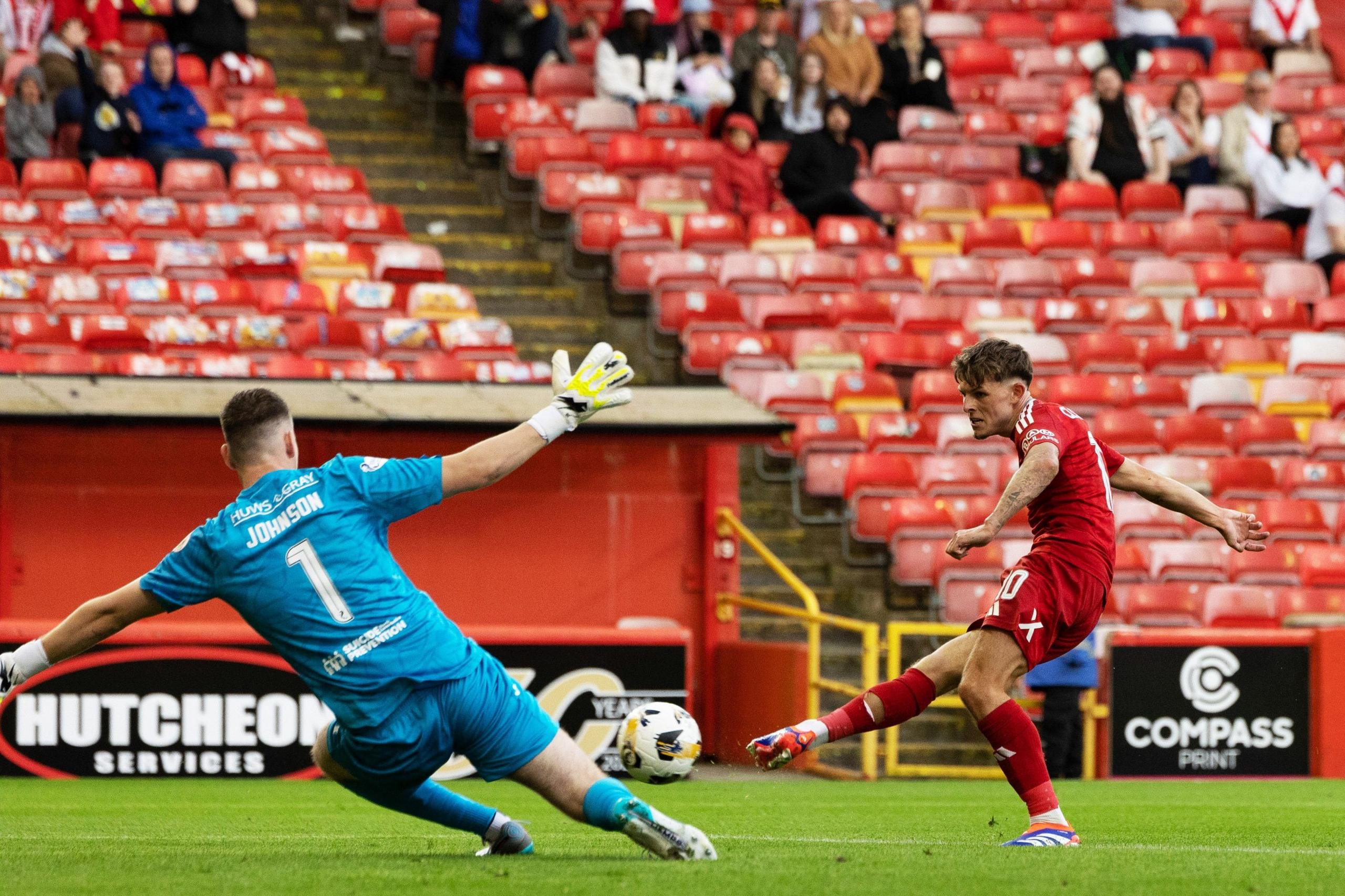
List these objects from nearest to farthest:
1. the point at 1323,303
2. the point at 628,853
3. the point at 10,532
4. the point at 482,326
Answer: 1. the point at 628,853
2. the point at 10,532
3. the point at 482,326
4. the point at 1323,303

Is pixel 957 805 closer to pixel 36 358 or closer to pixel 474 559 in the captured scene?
pixel 474 559

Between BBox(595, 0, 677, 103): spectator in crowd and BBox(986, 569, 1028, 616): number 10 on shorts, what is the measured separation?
11.9 m

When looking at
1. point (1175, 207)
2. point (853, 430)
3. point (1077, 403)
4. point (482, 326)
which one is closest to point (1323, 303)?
point (1175, 207)

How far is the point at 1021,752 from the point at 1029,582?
0.64m

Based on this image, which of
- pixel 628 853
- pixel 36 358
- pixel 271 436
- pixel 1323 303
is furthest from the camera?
pixel 1323 303

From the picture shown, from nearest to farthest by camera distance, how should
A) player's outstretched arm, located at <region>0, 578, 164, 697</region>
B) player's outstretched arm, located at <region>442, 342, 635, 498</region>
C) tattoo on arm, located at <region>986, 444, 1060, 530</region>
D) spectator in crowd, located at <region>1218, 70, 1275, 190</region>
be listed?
1. player's outstretched arm, located at <region>442, 342, 635, 498</region>
2. player's outstretched arm, located at <region>0, 578, 164, 697</region>
3. tattoo on arm, located at <region>986, 444, 1060, 530</region>
4. spectator in crowd, located at <region>1218, 70, 1275, 190</region>

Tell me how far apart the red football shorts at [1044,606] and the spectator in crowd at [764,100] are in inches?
448

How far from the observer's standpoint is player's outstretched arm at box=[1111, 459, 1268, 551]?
7281 mm

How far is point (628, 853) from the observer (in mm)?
6398

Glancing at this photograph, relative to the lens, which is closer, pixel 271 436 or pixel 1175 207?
pixel 271 436

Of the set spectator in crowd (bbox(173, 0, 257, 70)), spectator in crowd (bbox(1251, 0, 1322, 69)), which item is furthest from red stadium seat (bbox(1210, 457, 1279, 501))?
spectator in crowd (bbox(173, 0, 257, 70))

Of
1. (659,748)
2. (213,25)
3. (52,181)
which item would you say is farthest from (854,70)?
(659,748)

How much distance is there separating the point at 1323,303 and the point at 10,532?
11.9m

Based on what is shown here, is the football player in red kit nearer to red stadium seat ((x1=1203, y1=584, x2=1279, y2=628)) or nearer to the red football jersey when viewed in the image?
the red football jersey
